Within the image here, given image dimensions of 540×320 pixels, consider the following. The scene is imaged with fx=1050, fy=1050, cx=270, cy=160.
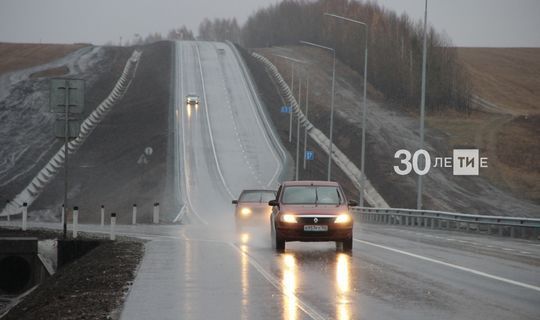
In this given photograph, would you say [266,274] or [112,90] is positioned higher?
[112,90]

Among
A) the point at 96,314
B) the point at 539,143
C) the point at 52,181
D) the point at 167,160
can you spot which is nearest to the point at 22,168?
the point at 52,181

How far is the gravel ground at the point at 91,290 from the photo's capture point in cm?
1283

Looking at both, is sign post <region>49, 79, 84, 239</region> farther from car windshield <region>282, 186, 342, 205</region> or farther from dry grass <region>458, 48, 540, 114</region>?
dry grass <region>458, 48, 540, 114</region>

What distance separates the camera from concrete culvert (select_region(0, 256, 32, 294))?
25.5m

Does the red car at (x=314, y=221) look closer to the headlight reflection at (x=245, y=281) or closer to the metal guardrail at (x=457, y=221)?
the headlight reflection at (x=245, y=281)

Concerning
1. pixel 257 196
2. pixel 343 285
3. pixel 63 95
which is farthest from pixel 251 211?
pixel 343 285

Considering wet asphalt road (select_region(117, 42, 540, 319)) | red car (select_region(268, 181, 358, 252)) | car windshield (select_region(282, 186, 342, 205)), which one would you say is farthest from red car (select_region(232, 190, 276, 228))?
red car (select_region(268, 181, 358, 252))

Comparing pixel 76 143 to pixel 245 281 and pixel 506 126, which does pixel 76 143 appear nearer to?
pixel 506 126

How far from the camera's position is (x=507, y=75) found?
144 m

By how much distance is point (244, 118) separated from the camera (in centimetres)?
9519

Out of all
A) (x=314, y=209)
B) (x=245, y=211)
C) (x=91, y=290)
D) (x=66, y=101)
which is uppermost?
(x=66, y=101)

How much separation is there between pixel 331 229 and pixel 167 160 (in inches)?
2057

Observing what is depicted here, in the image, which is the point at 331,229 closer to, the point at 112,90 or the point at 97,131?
the point at 97,131

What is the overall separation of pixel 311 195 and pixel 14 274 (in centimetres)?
763
